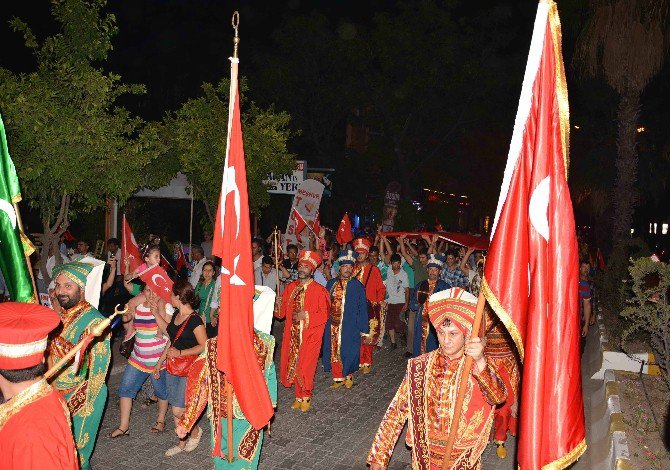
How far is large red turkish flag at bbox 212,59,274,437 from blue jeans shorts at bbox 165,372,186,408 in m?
1.97

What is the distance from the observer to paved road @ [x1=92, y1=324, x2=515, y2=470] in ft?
24.3

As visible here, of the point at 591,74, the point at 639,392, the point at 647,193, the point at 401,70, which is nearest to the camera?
the point at 639,392

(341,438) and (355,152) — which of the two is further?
(355,152)

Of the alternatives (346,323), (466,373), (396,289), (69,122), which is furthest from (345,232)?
(466,373)

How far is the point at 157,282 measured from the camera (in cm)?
793

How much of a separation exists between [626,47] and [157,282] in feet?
44.6

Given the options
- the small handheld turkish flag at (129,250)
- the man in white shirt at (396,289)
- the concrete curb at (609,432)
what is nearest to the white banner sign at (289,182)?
the man in white shirt at (396,289)

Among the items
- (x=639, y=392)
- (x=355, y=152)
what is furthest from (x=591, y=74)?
(x=355, y=152)

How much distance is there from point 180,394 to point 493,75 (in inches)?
1389

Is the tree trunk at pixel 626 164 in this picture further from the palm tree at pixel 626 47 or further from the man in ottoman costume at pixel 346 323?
the man in ottoman costume at pixel 346 323

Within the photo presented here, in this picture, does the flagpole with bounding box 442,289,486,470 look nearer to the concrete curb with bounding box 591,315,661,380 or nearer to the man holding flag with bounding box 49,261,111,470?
the man holding flag with bounding box 49,261,111,470

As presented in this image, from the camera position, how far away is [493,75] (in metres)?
39.4

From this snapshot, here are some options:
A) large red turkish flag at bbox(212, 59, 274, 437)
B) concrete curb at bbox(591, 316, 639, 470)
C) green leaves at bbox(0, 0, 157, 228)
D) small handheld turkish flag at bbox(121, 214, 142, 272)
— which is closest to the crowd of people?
small handheld turkish flag at bbox(121, 214, 142, 272)

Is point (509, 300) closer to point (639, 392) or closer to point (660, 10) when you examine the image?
point (639, 392)
